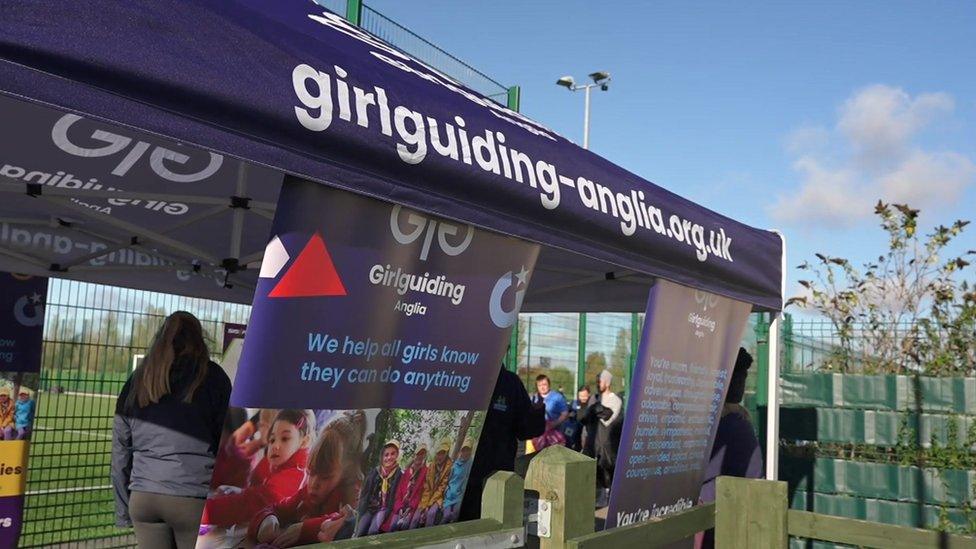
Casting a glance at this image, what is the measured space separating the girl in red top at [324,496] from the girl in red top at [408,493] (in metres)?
0.23

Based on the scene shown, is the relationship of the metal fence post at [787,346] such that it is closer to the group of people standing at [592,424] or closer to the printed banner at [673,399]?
the group of people standing at [592,424]

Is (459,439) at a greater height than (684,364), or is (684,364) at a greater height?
(684,364)

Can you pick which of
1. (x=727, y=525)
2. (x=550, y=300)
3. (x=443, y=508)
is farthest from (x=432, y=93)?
(x=550, y=300)

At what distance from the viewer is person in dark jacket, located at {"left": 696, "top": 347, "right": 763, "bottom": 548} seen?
5773mm

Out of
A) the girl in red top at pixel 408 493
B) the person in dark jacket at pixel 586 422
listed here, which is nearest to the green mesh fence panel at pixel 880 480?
the person in dark jacket at pixel 586 422

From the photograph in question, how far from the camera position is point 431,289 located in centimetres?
331

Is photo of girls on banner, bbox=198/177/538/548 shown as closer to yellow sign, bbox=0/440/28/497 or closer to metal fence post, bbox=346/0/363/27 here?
yellow sign, bbox=0/440/28/497

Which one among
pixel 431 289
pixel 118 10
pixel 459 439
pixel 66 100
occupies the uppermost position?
pixel 118 10

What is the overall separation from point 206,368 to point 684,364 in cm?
269

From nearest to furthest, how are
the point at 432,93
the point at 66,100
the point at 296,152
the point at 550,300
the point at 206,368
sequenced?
1. the point at 66,100
2. the point at 296,152
3. the point at 432,93
4. the point at 206,368
5. the point at 550,300

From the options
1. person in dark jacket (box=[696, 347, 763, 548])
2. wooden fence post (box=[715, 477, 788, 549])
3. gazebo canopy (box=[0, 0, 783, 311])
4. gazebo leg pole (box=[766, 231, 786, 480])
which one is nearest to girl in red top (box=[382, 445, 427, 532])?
gazebo canopy (box=[0, 0, 783, 311])

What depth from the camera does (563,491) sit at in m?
3.11

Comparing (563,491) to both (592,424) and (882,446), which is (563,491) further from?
(592,424)

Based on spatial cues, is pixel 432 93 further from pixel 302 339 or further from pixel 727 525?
pixel 727 525
